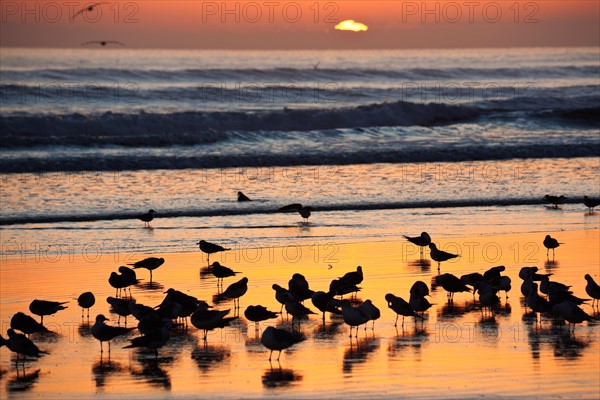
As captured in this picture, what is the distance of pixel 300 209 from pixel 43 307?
831cm

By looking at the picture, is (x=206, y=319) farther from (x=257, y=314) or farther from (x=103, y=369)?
(x=103, y=369)

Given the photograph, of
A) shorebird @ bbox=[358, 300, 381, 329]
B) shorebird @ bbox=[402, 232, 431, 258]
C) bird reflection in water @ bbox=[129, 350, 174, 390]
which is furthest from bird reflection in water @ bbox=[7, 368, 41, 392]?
shorebird @ bbox=[402, 232, 431, 258]

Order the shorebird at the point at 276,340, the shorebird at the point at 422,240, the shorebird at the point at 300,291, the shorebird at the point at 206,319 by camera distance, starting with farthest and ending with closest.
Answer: the shorebird at the point at 422,240 < the shorebird at the point at 300,291 < the shorebird at the point at 206,319 < the shorebird at the point at 276,340

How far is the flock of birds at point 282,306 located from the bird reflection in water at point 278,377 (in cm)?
35

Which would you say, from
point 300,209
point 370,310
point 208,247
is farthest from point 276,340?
point 300,209

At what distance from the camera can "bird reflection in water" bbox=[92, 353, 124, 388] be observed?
9.31 meters

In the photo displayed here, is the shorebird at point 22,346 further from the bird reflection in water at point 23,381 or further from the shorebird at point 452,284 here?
the shorebird at point 452,284

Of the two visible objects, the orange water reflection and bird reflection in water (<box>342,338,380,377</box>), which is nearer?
the orange water reflection

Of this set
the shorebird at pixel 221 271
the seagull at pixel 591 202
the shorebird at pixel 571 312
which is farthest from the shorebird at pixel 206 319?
the seagull at pixel 591 202

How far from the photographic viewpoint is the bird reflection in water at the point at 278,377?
9.16 m

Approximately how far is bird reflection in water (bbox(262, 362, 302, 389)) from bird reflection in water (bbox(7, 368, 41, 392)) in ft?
6.90

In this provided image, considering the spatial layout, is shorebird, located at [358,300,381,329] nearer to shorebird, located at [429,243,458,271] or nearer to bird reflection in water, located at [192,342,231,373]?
bird reflection in water, located at [192,342,231,373]

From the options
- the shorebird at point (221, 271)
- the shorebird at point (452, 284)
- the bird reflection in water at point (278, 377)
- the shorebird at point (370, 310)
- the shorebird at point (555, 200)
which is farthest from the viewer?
the shorebird at point (555, 200)

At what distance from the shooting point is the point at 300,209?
751 inches
